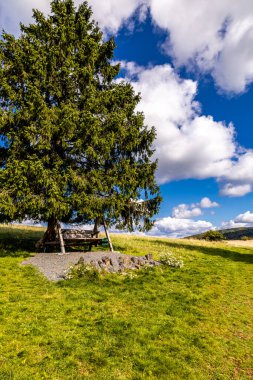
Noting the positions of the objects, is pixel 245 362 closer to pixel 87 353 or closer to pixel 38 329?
pixel 87 353

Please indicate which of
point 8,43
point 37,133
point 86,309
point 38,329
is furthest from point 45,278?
point 8,43

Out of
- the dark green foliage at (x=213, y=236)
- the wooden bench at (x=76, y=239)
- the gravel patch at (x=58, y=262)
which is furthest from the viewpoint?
the dark green foliage at (x=213, y=236)

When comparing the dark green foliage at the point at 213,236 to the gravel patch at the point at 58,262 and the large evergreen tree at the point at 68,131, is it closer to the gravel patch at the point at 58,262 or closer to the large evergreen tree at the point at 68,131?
the large evergreen tree at the point at 68,131

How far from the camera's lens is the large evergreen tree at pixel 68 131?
1568 cm

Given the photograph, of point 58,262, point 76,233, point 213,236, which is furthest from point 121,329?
point 213,236

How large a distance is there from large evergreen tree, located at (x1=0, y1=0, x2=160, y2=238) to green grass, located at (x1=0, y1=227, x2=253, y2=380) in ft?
16.4

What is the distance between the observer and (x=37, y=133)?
15.9 metres

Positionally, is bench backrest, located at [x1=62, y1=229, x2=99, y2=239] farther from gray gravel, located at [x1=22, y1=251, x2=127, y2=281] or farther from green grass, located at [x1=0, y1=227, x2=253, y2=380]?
green grass, located at [x1=0, y1=227, x2=253, y2=380]

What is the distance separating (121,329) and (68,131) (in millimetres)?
12316

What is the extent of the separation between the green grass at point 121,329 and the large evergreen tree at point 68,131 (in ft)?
16.4

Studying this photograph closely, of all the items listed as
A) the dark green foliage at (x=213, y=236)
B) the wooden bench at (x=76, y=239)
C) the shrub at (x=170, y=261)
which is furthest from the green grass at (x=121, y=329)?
the dark green foliage at (x=213, y=236)

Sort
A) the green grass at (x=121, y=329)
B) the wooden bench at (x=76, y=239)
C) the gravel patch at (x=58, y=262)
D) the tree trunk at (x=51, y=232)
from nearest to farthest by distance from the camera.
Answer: the green grass at (x=121, y=329) < the gravel patch at (x=58, y=262) < the wooden bench at (x=76, y=239) < the tree trunk at (x=51, y=232)

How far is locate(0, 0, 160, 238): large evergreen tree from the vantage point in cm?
1568

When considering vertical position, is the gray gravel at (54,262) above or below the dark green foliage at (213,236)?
below
